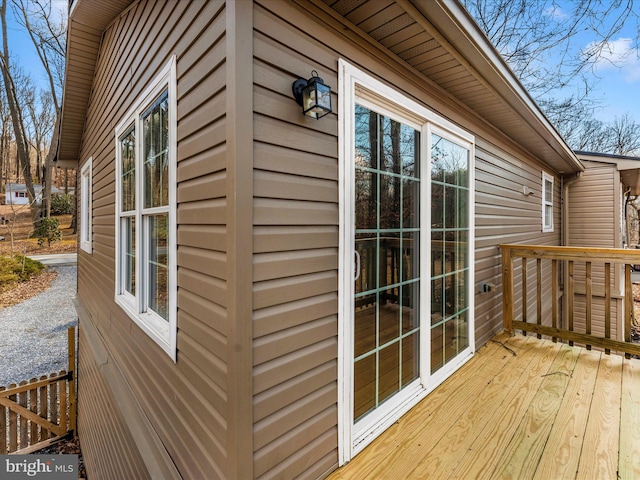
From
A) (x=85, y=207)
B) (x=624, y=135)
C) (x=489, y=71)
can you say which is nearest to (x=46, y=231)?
(x=85, y=207)

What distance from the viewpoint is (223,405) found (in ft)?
4.66

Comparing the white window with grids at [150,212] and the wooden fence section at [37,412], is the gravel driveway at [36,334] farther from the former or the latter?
the white window with grids at [150,212]

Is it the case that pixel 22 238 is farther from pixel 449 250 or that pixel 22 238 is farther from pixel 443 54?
pixel 443 54

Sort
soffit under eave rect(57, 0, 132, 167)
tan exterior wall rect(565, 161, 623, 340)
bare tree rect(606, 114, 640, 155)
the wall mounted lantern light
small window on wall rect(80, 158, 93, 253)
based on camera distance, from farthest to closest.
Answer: bare tree rect(606, 114, 640, 155)
tan exterior wall rect(565, 161, 623, 340)
small window on wall rect(80, 158, 93, 253)
soffit under eave rect(57, 0, 132, 167)
the wall mounted lantern light

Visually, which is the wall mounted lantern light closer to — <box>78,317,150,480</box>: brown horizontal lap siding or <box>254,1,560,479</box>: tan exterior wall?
<box>254,1,560,479</box>: tan exterior wall

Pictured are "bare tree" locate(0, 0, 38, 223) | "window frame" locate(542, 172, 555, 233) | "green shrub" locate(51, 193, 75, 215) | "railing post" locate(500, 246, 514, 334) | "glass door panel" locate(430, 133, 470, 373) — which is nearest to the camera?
"glass door panel" locate(430, 133, 470, 373)

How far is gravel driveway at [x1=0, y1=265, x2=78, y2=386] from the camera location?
7980 millimetres

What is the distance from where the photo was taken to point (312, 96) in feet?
5.10

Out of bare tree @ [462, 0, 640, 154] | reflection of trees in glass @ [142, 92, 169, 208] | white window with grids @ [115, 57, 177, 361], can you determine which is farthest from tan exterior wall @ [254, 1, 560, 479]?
bare tree @ [462, 0, 640, 154]

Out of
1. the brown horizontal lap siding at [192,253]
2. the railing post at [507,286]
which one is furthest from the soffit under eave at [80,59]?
the railing post at [507,286]

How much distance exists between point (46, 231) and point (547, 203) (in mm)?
18274

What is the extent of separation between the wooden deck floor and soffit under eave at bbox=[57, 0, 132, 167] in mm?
A: 4174

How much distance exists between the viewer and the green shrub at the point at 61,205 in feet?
60.8

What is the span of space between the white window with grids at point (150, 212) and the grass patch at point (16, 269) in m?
11.8
